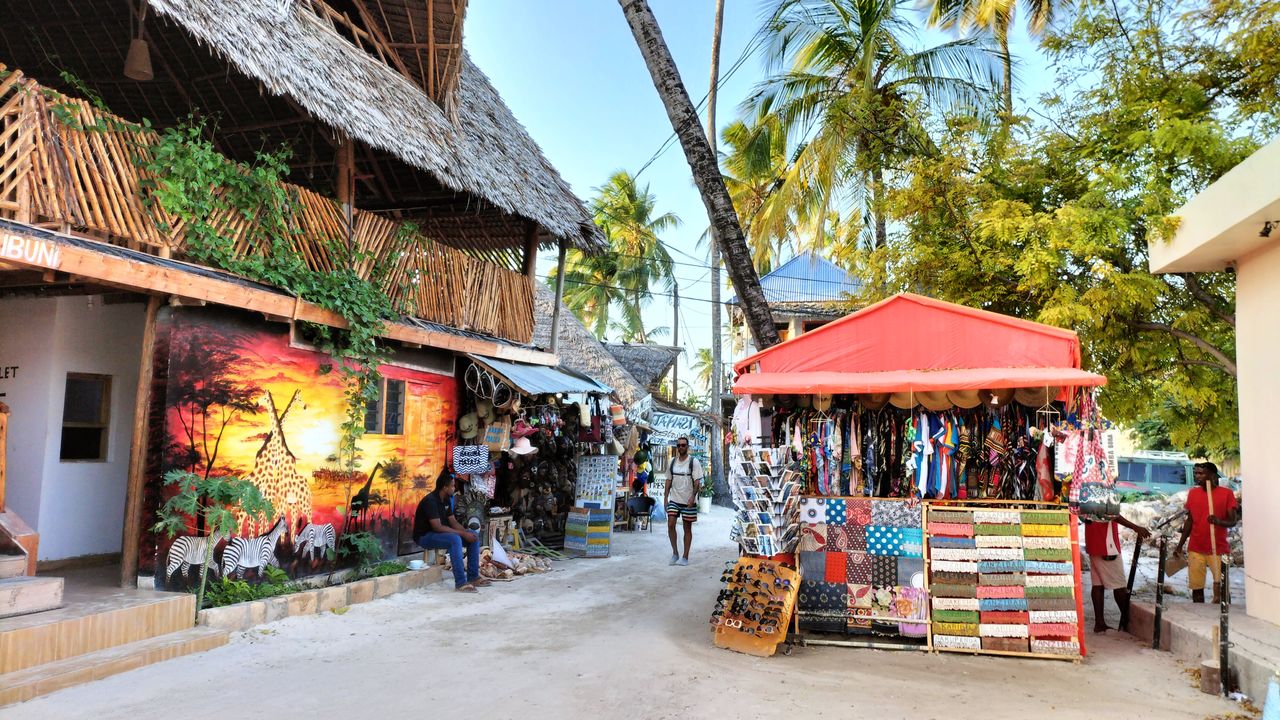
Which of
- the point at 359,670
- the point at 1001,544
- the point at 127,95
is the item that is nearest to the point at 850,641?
the point at 1001,544

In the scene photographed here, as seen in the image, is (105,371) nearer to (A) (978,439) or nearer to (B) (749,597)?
(B) (749,597)

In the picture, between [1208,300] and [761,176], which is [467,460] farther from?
[761,176]

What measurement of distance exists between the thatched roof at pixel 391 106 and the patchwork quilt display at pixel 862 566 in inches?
226

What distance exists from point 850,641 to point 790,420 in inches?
80.2

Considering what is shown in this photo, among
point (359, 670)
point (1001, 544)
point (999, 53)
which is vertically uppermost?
point (999, 53)

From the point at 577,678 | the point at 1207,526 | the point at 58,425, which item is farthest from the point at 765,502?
the point at 58,425

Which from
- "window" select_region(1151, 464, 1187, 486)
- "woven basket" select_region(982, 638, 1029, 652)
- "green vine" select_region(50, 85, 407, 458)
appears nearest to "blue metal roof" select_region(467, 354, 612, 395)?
"green vine" select_region(50, 85, 407, 458)

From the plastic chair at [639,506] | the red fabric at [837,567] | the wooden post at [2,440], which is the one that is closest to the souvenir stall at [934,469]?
the red fabric at [837,567]

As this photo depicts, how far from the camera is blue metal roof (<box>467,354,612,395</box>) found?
10.7 meters

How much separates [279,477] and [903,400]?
237 inches

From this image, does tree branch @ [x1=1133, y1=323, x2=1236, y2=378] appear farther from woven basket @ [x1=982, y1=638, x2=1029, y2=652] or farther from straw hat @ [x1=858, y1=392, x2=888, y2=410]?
woven basket @ [x1=982, y1=638, x2=1029, y2=652]

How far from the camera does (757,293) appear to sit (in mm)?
10703

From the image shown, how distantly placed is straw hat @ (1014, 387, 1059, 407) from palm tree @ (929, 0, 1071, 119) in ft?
34.2

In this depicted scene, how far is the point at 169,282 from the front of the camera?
6.53 meters
